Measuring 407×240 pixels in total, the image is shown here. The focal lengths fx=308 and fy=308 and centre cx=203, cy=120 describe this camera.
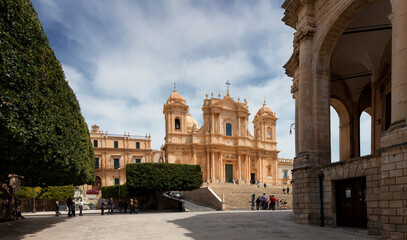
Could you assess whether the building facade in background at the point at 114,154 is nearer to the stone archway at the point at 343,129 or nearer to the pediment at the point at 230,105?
the pediment at the point at 230,105

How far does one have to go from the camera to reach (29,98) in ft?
28.0

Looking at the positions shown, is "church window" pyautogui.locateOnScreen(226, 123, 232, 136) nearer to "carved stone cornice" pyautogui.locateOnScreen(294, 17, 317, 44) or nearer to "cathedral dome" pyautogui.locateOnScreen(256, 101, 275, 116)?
"cathedral dome" pyautogui.locateOnScreen(256, 101, 275, 116)

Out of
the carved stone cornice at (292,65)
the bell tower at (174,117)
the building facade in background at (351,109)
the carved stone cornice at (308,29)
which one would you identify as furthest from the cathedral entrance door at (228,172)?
the carved stone cornice at (308,29)

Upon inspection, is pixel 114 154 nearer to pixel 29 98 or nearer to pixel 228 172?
pixel 228 172

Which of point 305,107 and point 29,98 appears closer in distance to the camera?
point 29,98

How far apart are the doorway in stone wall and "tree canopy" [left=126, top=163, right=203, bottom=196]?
16.0 m

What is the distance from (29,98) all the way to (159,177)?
58.0 ft

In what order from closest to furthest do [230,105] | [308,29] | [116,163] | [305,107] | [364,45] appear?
[305,107] < [308,29] < [364,45] < [230,105] < [116,163]

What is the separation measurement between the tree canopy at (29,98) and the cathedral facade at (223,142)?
32.6 meters

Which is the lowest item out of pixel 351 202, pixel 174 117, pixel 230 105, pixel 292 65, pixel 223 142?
pixel 351 202

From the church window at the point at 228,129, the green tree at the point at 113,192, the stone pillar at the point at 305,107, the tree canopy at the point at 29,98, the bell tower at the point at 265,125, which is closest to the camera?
the tree canopy at the point at 29,98

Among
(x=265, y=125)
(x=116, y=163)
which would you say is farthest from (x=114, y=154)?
(x=265, y=125)

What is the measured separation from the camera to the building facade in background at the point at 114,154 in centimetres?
4928

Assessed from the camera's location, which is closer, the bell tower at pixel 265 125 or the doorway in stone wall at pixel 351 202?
the doorway in stone wall at pixel 351 202
